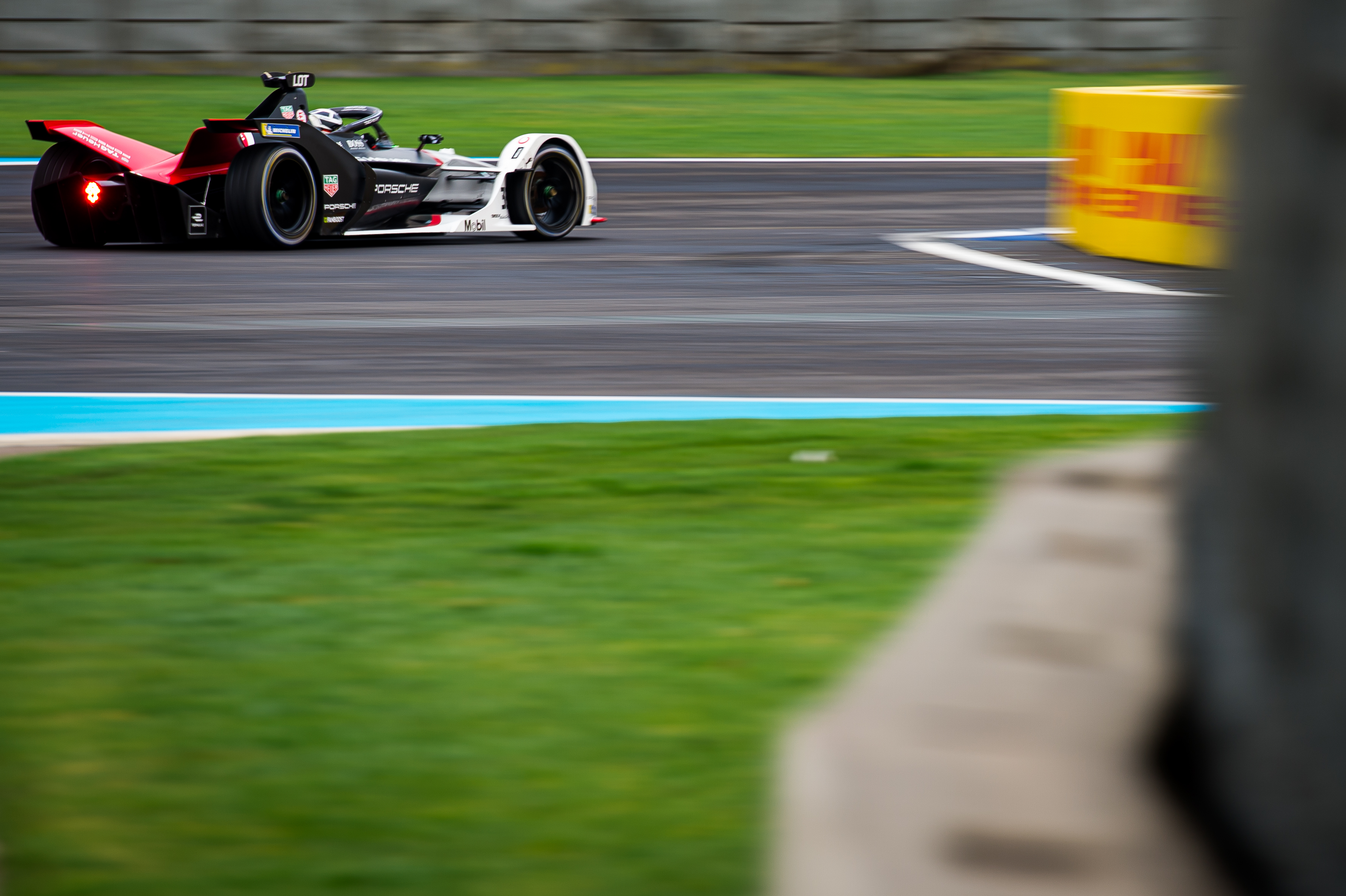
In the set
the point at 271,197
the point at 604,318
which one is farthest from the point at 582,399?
the point at 271,197

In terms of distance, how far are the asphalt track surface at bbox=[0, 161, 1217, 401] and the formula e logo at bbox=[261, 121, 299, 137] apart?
844 millimetres

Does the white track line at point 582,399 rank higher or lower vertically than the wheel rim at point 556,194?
lower

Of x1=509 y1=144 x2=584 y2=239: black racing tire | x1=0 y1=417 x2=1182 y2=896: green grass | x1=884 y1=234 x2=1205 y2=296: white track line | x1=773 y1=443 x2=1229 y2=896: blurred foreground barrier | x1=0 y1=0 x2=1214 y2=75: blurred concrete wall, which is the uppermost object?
x1=0 y1=0 x2=1214 y2=75: blurred concrete wall

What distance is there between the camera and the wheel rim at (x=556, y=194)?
13.6 meters

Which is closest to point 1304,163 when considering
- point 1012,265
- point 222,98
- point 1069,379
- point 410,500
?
point 410,500

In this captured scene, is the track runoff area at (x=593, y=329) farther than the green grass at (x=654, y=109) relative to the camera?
No

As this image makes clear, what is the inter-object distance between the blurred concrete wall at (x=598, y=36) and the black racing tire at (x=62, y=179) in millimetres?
20801

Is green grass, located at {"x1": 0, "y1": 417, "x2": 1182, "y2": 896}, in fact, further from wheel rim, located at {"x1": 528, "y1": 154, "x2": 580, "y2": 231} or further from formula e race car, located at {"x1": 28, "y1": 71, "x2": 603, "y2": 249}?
wheel rim, located at {"x1": 528, "y1": 154, "x2": 580, "y2": 231}

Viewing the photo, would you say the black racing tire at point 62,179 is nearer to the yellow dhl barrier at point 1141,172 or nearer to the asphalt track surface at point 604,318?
the asphalt track surface at point 604,318

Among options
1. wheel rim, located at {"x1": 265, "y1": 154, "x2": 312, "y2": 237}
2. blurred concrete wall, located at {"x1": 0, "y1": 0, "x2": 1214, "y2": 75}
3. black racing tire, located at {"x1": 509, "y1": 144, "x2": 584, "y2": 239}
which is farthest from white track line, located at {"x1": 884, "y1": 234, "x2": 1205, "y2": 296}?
blurred concrete wall, located at {"x1": 0, "y1": 0, "x2": 1214, "y2": 75}

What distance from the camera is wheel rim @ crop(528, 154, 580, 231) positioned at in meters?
13.6

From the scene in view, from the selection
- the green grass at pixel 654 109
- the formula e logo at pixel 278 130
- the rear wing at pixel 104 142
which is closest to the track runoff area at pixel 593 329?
the rear wing at pixel 104 142

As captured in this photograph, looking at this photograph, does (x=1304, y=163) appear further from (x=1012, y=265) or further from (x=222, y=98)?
(x=222, y=98)

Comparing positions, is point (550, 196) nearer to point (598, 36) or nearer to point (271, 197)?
point (271, 197)
